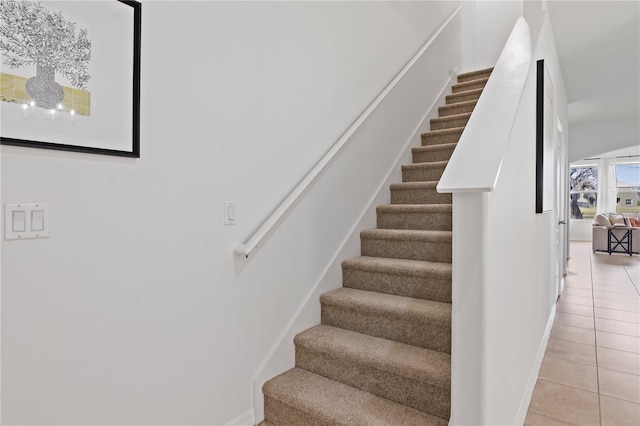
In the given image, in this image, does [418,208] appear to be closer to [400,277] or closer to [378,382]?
[400,277]

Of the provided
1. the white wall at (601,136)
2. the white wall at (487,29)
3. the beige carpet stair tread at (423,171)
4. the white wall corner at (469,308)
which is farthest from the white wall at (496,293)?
the white wall at (601,136)

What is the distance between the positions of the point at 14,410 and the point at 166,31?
1.36 m

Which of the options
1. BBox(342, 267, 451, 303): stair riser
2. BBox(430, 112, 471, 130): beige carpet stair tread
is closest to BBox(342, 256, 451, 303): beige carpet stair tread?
BBox(342, 267, 451, 303): stair riser

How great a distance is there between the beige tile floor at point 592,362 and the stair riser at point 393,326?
686 millimetres

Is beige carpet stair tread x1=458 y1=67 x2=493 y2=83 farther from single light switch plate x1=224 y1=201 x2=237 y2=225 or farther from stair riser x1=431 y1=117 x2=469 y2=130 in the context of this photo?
single light switch plate x1=224 y1=201 x2=237 y2=225

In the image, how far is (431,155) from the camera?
127 inches

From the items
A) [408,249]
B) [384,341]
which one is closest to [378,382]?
[384,341]

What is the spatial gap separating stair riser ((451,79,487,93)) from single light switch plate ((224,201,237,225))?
3.43 m

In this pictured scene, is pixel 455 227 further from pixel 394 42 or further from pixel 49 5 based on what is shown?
pixel 394 42

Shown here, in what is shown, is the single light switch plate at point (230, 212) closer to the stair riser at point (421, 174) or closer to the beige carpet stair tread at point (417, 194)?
the beige carpet stair tread at point (417, 194)

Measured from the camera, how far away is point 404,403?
1.65m

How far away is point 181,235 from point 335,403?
1.01 m

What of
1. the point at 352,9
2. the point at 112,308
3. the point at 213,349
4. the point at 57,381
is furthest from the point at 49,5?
the point at 352,9

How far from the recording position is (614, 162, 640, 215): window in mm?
9766
